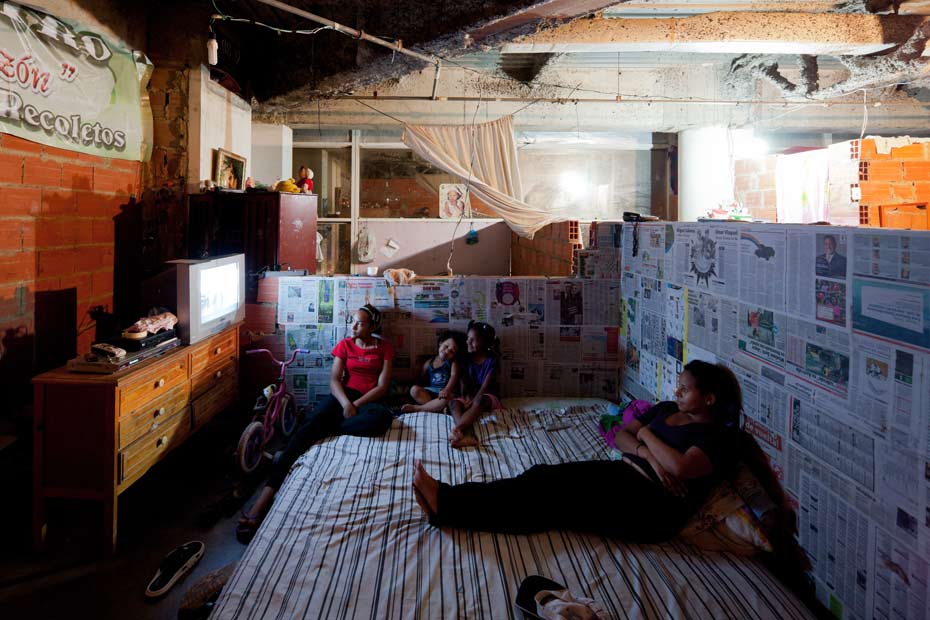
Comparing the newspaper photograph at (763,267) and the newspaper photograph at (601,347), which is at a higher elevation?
the newspaper photograph at (763,267)

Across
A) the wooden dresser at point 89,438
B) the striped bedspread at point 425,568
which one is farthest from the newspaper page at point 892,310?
the wooden dresser at point 89,438

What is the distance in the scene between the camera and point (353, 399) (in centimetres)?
310

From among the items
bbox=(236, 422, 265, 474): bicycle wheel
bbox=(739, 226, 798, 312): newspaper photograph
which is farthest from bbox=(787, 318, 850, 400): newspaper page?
bbox=(236, 422, 265, 474): bicycle wheel

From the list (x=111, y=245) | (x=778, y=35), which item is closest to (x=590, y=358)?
(x=778, y=35)

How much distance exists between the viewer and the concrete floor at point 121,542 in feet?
6.38

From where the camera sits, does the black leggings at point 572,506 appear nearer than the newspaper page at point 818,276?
No

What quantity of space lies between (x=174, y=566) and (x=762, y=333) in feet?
7.65

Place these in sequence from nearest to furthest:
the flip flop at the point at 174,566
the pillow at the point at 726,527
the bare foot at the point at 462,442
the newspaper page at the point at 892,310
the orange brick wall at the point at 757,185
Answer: the newspaper page at the point at 892,310 → the pillow at the point at 726,527 → the flip flop at the point at 174,566 → the bare foot at the point at 462,442 → the orange brick wall at the point at 757,185

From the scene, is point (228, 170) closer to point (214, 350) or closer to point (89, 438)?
point (214, 350)

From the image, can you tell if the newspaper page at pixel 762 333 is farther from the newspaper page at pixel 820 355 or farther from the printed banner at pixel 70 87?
the printed banner at pixel 70 87

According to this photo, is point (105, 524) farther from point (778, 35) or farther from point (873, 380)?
point (778, 35)

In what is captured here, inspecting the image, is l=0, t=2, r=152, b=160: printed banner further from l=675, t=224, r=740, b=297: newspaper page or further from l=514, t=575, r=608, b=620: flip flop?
l=675, t=224, r=740, b=297: newspaper page

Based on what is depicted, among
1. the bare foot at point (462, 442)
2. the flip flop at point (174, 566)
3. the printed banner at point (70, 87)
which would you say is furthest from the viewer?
the bare foot at point (462, 442)

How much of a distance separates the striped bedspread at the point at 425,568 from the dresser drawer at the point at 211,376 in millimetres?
920
